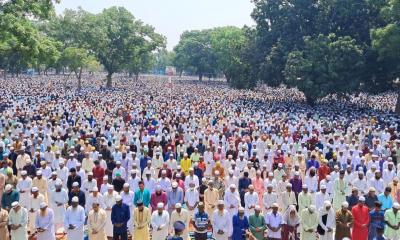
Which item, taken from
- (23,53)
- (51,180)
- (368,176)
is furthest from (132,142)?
(23,53)

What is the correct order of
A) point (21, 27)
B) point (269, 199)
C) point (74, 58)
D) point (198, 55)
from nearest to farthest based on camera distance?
point (269, 199)
point (21, 27)
point (74, 58)
point (198, 55)

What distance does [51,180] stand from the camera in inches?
372

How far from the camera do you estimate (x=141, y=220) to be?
7.55 meters

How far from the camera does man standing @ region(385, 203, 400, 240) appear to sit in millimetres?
7375

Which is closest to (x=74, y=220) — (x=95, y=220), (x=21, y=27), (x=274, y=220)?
(x=95, y=220)

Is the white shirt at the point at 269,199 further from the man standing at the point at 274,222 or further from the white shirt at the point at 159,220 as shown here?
the white shirt at the point at 159,220

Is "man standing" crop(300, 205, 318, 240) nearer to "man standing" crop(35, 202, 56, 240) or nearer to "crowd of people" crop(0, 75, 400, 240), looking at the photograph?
"crowd of people" crop(0, 75, 400, 240)

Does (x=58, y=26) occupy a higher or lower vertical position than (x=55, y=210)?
higher

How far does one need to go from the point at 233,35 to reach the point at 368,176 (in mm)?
61427

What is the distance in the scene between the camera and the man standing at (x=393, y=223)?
738 cm

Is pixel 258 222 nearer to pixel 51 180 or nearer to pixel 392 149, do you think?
pixel 51 180

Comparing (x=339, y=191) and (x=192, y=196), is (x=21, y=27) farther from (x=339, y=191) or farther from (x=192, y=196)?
(x=339, y=191)

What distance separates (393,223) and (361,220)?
496 millimetres

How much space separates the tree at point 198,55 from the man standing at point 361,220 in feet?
223
